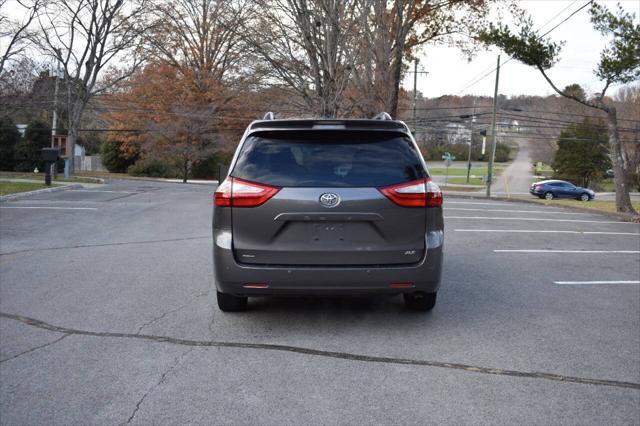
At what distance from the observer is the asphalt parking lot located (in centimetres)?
353

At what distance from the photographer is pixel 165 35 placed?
4512cm

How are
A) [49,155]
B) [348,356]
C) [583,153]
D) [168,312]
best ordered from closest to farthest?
[348,356]
[168,312]
[49,155]
[583,153]

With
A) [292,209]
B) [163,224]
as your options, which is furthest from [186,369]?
[163,224]

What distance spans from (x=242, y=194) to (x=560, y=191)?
154ft

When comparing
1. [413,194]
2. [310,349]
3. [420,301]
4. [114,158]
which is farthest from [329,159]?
[114,158]

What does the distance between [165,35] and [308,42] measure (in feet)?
93.0

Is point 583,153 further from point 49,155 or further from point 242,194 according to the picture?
point 242,194

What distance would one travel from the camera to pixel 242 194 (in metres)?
4.81

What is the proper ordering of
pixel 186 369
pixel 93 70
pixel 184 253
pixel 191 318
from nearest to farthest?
pixel 186 369
pixel 191 318
pixel 184 253
pixel 93 70

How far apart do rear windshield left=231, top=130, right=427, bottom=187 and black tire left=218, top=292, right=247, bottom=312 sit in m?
1.21

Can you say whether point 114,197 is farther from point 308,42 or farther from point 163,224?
point 308,42

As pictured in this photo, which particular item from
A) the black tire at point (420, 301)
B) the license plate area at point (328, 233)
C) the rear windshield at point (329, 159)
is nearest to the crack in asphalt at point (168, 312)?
the rear windshield at point (329, 159)

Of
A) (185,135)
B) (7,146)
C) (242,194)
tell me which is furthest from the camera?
(185,135)

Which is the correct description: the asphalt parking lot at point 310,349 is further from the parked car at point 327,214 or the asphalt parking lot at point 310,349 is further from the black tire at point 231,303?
the parked car at point 327,214
